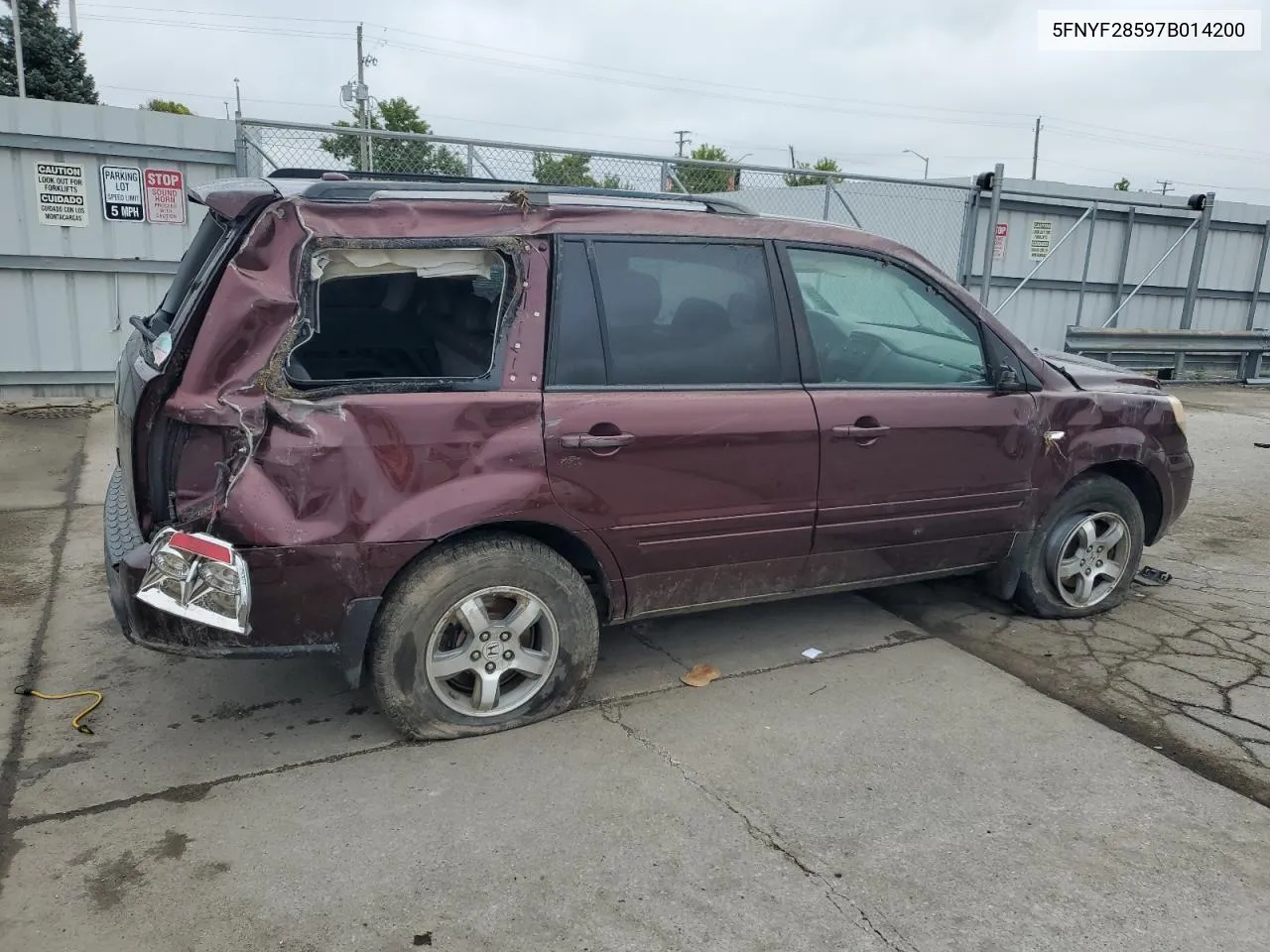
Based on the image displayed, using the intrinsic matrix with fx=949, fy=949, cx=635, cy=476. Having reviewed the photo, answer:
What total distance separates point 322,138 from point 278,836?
6.53m

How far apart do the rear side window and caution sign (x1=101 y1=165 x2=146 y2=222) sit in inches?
274

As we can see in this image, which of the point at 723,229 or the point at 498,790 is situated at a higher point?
the point at 723,229

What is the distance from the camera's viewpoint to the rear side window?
11.2 ft

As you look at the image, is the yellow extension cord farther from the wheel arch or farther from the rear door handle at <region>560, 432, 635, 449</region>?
the wheel arch

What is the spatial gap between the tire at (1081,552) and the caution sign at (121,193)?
8124 millimetres

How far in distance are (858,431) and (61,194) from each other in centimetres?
787

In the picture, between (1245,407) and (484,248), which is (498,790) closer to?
(484,248)

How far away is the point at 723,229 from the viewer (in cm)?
371

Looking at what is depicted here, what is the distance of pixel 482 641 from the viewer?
3361 millimetres

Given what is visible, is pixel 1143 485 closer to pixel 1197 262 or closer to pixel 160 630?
pixel 160 630

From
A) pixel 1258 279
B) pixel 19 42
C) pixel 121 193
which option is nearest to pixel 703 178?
pixel 121 193

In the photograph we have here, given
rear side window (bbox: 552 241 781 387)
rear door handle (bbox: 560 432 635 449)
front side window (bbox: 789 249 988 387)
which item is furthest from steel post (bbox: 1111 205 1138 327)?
rear door handle (bbox: 560 432 635 449)

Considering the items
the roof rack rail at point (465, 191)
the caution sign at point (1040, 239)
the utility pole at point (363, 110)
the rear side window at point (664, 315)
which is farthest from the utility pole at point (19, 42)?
the rear side window at point (664, 315)

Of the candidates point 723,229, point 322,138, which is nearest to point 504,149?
point 322,138
